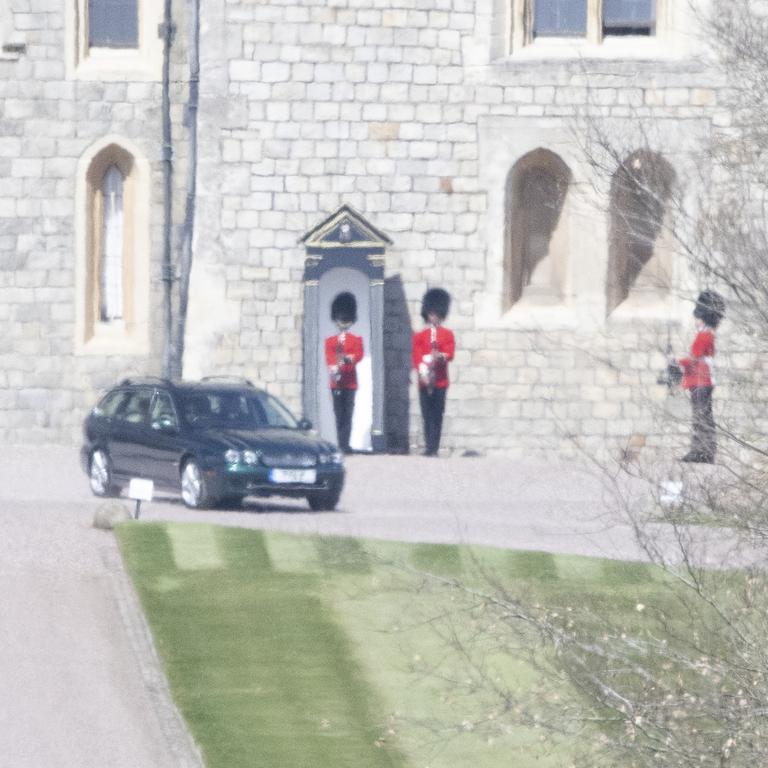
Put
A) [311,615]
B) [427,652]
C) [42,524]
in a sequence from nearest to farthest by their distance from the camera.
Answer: [427,652] → [311,615] → [42,524]

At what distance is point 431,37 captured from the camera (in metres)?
25.7

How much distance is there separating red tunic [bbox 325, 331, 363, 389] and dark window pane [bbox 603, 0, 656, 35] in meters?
4.57

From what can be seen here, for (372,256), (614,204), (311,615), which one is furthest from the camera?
(372,256)

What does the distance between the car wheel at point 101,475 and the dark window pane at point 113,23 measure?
6982mm

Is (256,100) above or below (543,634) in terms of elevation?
above

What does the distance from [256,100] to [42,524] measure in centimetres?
800

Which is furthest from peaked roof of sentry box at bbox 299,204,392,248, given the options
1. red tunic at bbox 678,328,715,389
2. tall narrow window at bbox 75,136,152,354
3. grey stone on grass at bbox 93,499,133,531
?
red tunic at bbox 678,328,715,389

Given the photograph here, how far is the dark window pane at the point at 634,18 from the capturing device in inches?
1033

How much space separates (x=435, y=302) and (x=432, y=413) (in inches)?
48.0

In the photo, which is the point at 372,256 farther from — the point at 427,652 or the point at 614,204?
the point at 614,204

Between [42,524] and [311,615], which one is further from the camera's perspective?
[42,524]

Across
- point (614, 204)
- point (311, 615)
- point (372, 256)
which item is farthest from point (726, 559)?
point (372, 256)

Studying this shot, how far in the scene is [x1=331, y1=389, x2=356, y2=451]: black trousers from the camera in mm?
24906

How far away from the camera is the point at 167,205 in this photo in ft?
85.9
